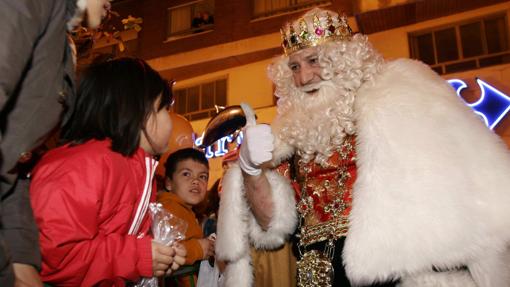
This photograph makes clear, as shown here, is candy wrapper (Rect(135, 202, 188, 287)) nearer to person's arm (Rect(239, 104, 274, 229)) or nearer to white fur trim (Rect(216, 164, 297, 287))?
person's arm (Rect(239, 104, 274, 229))

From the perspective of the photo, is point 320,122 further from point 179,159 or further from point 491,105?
point 491,105

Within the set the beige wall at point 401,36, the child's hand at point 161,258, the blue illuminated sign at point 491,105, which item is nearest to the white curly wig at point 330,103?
the child's hand at point 161,258

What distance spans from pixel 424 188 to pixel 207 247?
165cm

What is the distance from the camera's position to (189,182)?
3959 mm

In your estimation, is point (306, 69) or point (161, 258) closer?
point (161, 258)

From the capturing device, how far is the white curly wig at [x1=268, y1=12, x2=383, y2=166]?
113 inches

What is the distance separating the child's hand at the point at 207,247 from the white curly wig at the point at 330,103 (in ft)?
3.08

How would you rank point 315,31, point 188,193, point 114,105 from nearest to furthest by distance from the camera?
point 114,105 < point 315,31 < point 188,193

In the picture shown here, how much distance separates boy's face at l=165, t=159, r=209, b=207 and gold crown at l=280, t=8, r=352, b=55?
143 cm

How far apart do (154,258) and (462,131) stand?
170cm

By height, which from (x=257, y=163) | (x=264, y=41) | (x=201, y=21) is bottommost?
(x=257, y=163)

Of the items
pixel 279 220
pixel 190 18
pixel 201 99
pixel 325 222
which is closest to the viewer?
pixel 325 222

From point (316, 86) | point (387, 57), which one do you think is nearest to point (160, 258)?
point (316, 86)

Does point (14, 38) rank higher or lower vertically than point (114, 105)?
lower
